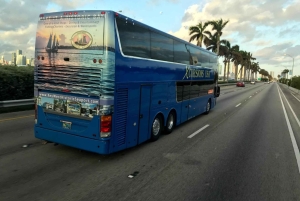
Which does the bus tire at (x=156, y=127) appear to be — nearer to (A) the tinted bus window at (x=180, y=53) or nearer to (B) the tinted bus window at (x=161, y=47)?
(B) the tinted bus window at (x=161, y=47)

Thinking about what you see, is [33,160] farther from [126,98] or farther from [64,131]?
[126,98]

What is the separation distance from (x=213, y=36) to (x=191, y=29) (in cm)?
522

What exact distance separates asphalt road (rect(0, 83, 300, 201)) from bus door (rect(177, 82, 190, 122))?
1656 millimetres

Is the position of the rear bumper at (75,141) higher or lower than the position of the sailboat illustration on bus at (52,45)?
lower

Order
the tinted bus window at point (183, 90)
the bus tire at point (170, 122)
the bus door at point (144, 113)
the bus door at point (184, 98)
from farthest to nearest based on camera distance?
the bus door at point (184, 98) → the tinted bus window at point (183, 90) → the bus tire at point (170, 122) → the bus door at point (144, 113)

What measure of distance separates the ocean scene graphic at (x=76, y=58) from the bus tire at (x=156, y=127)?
2.36 meters

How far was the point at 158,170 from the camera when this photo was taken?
16.9 feet

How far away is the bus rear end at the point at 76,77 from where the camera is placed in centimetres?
514

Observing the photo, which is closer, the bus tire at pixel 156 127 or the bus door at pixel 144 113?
the bus door at pixel 144 113

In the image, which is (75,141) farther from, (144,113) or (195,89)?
(195,89)

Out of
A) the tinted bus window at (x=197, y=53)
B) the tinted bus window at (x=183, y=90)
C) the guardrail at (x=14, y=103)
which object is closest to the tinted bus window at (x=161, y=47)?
the tinted bus window at (x=183, y=90)

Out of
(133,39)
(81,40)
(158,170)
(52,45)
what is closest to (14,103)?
(52,45)

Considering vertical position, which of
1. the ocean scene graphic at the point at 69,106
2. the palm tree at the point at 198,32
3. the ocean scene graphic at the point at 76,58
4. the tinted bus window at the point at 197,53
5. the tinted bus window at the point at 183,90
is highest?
the palm tree at the point at 198,32

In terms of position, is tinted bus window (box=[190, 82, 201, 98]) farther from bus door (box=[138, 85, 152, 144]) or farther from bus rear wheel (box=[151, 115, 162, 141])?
bus door (box=[138, 85, 152, 144])
